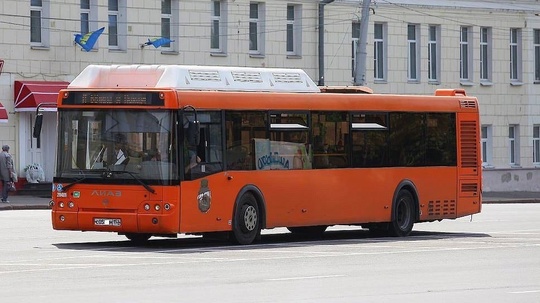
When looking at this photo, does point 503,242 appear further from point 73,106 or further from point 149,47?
point 149,47

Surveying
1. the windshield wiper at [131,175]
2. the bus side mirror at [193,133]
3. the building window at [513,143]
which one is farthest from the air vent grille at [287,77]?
the building window at [513,143]

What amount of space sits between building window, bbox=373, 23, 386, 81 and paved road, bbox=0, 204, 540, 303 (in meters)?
26.7

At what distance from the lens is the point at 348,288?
17.2 meters

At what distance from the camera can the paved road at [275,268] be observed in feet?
53.7

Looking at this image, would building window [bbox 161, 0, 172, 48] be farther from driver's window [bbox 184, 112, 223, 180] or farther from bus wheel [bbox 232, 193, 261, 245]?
driver's window [bbox 184, 112, 223, 180]

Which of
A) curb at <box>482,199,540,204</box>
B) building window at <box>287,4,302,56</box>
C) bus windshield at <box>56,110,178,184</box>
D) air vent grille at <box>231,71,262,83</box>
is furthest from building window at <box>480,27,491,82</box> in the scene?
bus windshield at <box>56,110,178,184</box>

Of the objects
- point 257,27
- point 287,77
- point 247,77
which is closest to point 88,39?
point 257,27

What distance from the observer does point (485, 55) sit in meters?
60.7

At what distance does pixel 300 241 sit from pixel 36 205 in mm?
16253

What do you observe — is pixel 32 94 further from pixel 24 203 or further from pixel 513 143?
pixel 513 143

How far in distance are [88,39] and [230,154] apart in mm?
22338

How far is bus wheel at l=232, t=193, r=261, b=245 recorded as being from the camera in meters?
25.0

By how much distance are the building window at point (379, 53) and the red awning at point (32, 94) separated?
14412 mm

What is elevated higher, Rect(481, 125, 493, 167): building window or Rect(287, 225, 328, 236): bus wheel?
Rect(481, 125, 493, 167): building window
